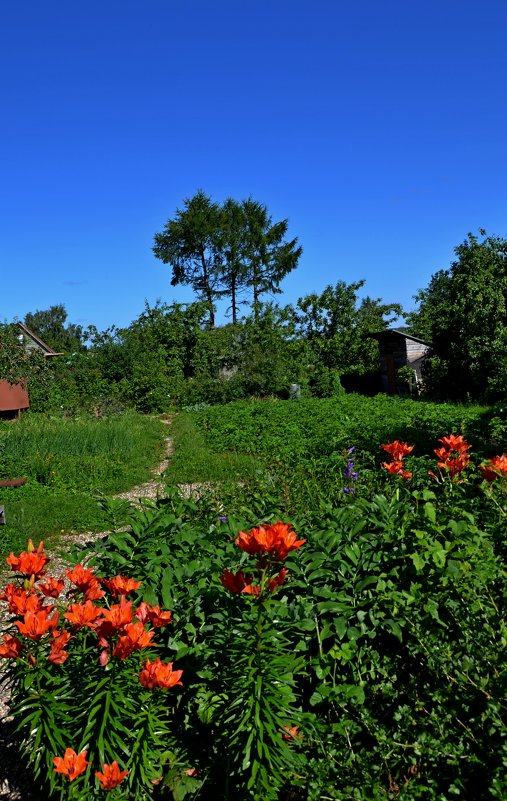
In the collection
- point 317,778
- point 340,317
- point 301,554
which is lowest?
point 317,778

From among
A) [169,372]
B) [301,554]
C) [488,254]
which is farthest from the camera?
[169,372]

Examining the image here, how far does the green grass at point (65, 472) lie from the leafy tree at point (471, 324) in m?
10.7

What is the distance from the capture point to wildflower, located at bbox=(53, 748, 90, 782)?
1.60 meters

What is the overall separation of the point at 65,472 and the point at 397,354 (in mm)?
17128

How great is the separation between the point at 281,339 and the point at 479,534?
2189 centimetres

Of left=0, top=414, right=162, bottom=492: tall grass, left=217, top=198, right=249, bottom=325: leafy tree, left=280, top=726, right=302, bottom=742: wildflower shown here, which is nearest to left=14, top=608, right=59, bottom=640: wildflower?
left=280, top=726, right=302, bottom=742: wildflower

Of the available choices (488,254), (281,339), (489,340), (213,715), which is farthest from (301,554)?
(281,339)

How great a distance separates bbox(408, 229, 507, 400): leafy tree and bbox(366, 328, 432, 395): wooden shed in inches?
57.3

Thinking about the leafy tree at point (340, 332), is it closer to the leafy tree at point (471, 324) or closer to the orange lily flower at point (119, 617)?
the leafy tree at point (471, 324)

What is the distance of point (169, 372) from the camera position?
76.7ft

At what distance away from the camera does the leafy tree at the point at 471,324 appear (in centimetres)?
1897

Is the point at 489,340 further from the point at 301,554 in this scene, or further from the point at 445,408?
the point at 301,554

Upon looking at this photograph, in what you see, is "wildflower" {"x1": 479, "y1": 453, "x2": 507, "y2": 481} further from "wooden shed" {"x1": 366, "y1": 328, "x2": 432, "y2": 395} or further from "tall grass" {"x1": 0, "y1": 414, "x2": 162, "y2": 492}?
"wooden shed" {"x1": 366, "y1": 328, "x2": 432, "y2": 395}

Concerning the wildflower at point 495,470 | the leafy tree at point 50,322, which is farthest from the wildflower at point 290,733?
the leafy tree at point 50,322
